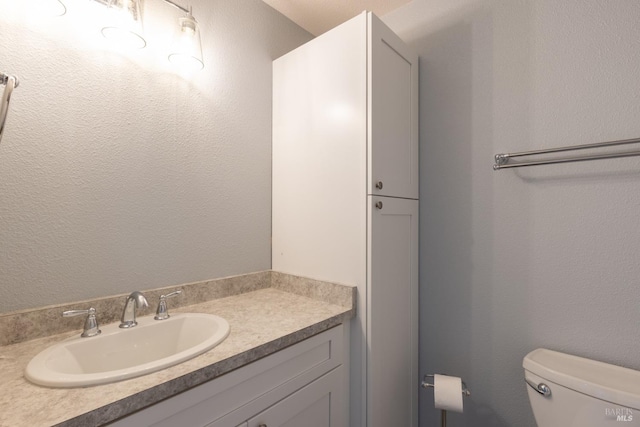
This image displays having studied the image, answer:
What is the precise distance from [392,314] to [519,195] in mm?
724

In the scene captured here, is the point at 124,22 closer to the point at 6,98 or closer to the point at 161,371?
the point at 6,98

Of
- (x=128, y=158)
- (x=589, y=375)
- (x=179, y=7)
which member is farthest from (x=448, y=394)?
(x=179, y=7)

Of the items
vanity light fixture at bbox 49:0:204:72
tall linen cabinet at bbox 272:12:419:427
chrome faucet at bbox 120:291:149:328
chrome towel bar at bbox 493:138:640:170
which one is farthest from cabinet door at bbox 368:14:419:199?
chrome faucet at bbox 120:291:149:328

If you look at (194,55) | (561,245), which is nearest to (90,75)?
(194,55)

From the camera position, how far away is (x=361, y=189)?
3.67ft

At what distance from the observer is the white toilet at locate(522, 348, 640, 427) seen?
0.83 meters

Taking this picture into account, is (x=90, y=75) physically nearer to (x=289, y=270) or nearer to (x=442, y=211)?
(x=289, y=270)

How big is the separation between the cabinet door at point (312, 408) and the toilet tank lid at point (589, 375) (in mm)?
690

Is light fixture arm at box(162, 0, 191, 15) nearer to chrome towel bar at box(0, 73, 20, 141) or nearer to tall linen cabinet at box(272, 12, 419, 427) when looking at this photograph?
tall linen cabinet at box(272, 12, 419, 427)

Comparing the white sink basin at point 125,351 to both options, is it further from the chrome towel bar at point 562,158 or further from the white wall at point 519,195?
the chrome towel bar at point 562,158

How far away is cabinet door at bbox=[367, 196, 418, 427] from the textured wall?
60 cm

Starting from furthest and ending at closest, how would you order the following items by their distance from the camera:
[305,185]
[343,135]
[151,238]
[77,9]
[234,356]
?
[305,185], [343,135], [151,238], [77,9], [234,356]

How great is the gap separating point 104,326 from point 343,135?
1072mm

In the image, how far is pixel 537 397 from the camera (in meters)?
0.99
